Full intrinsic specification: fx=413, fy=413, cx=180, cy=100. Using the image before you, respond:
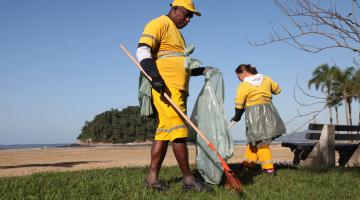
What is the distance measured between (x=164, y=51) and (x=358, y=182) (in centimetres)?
298

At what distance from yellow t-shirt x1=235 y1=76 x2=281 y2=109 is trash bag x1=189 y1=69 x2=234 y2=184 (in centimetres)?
180

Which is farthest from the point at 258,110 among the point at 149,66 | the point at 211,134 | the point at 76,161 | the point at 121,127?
the point at 121,127

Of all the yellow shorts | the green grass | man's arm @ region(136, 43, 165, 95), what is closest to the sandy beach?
the green grass

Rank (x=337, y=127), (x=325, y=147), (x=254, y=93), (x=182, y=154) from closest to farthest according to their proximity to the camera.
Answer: (x=182, y=154) < (x=254, y=93) < (x=325, y=147) < (x=337, y=127)

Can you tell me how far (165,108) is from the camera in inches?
167

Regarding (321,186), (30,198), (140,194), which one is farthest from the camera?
(321,186)

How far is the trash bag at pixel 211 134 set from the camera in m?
4.58

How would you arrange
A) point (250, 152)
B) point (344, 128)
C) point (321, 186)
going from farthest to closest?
point (344, 128), point (250, 152), point (321, 186)

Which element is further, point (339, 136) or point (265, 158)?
point (339, 136)

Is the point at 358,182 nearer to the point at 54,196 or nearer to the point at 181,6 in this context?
the point at 181,6

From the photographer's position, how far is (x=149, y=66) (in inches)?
163

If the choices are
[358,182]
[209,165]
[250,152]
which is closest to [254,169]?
[250,152]

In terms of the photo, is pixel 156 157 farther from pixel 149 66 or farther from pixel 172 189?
pixel 149 66

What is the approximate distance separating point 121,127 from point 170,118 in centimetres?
7236
